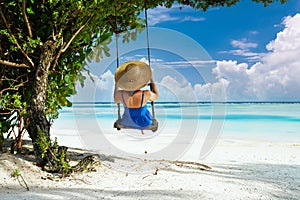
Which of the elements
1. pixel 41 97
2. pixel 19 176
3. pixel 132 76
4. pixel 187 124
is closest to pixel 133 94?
pixel 132 76

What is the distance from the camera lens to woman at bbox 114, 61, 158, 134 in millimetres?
5094

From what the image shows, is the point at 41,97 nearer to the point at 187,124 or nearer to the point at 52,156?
the point at 52,156

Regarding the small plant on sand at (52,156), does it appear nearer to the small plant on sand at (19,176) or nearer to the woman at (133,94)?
the small plant on sand at (19,176)

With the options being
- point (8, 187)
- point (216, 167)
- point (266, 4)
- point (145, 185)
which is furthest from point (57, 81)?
point (266, 4)

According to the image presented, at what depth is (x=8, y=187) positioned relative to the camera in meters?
3.99

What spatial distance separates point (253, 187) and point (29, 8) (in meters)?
3.69

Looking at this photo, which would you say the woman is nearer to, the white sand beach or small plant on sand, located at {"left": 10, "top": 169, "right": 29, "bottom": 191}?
the white sand beach

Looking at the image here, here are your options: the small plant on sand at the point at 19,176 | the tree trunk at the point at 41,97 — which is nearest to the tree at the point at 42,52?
the tree trunk at the point at 41,97

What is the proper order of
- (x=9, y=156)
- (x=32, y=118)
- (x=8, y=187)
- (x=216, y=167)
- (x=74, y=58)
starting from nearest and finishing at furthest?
(x=8, y=187)
(x=32, y=118)
(x=9, y=156)
(x=74, y=58)
(x=216, y=167)

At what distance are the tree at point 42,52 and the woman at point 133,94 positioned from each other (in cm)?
65

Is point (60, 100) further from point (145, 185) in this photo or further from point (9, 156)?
point (145, 185)

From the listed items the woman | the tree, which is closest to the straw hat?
the woman

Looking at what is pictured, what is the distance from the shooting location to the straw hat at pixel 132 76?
5066 mm

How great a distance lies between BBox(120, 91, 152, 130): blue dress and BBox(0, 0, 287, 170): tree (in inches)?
35.1
